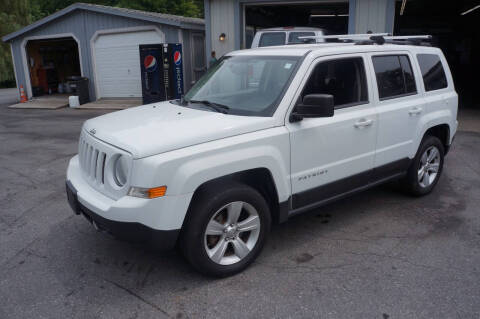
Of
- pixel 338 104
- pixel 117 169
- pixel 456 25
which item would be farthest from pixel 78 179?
pixel 456 25

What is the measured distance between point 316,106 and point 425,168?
2.55 metres

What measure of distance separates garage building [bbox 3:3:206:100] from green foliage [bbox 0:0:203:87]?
1205 centimetres

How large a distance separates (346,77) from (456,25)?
91.4 feet

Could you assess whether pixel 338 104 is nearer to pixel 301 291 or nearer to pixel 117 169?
pixel 301 291

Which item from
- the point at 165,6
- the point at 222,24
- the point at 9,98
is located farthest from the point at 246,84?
the point at 165,6

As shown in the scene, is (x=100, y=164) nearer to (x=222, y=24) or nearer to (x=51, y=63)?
(x=222, y=24)

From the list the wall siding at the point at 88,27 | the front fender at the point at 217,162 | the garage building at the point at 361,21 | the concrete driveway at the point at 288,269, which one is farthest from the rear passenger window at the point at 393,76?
the wall siding at the point at 88,27

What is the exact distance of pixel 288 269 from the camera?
146 inches

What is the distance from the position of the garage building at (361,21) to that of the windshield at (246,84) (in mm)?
5530

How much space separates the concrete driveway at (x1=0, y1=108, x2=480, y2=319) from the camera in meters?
3.16

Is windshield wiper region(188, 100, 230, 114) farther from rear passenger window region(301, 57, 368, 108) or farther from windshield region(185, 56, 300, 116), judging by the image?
rear passenger window region(301, 57, 368, 108)

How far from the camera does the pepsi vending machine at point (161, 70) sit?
14.2 metres

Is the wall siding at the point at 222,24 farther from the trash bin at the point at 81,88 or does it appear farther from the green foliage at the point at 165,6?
the green foliage at the point at 165,6

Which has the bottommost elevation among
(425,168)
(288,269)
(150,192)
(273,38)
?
(288,269)
